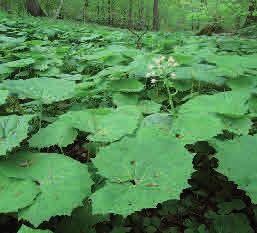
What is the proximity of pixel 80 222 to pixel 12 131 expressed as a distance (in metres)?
0.62

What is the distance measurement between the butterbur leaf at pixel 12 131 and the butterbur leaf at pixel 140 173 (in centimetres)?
43

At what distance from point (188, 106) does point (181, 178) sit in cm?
86

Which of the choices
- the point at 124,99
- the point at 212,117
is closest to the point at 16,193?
the point at 212,117

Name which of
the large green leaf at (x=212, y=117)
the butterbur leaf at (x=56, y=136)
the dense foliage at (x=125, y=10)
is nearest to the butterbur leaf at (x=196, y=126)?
the large green leaf at (x=212, y=117)

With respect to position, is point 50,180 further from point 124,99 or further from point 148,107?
point 124,99

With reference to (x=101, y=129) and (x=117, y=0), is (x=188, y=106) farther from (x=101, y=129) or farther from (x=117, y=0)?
(x=117, y=0)

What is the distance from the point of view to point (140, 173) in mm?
1317

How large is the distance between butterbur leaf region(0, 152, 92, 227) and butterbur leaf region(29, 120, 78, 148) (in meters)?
0.17

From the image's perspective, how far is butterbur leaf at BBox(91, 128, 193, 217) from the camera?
1150 mm

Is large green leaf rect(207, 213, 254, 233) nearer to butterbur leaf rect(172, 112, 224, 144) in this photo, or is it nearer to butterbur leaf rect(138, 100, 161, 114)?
butterbur leaf rect(172, 112, 224, 144)

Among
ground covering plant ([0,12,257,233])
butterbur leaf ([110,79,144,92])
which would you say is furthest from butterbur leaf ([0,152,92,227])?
butterbur leaf ([110,79,144,92])

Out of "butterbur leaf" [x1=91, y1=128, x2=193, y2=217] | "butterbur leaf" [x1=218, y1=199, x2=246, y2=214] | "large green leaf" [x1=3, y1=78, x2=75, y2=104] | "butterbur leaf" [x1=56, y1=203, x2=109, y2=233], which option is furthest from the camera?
"large green leaf" [x1=3, y1=78, x2=75, y2=104]

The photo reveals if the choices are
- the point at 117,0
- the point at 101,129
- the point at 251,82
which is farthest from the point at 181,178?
the point at 117,0

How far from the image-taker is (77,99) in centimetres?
302
